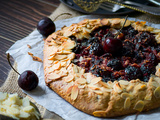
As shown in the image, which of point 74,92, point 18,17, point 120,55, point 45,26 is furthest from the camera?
→ point 18,17

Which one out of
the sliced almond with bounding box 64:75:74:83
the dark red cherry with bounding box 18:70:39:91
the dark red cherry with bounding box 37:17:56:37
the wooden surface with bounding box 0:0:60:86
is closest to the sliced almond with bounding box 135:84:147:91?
the sliced almond with bounding box 64:75:74:83

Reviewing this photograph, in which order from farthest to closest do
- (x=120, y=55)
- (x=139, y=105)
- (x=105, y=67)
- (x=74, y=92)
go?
1. (x=120, y=55)
2. (x=105, y=67)
3. (x=74, y=92)
4. (x=139, y=105)

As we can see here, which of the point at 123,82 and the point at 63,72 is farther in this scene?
the point at 63,72

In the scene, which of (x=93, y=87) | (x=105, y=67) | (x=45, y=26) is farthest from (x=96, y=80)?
(x=45, y=26)

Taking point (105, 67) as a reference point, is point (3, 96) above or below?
below

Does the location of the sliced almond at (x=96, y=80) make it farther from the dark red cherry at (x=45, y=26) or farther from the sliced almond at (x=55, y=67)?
the dark red cherry at (x=45, y=26)

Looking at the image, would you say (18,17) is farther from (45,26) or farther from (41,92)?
(41,92)

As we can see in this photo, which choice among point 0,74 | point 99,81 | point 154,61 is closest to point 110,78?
point 99,81

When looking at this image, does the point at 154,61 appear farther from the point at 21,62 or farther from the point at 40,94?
the point at 21,62
